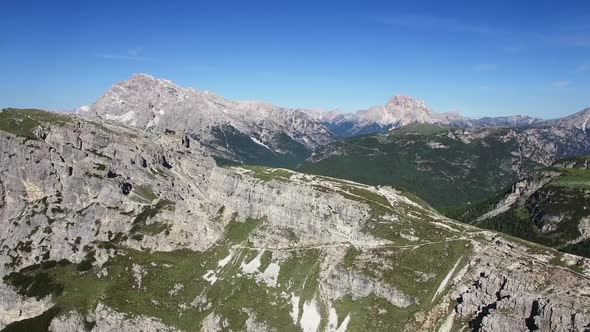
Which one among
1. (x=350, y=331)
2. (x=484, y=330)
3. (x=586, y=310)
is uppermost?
(x=586, y=310)

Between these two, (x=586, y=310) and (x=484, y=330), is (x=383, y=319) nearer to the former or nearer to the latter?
(x=484, y=330)

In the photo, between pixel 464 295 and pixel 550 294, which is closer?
pixel 550 294

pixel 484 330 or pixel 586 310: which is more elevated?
pixel 586 310

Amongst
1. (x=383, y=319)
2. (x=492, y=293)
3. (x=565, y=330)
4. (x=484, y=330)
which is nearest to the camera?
(x=565, y=330)

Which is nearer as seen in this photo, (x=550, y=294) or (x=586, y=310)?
(x=586, y=310)

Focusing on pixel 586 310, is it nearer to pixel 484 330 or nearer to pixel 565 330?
pixel 565 330

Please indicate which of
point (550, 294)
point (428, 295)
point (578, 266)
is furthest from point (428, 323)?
point (578, 266)

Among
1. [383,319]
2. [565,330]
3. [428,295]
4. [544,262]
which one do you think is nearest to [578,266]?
[544,262]

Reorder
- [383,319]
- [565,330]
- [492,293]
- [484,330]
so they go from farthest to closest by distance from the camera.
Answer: [383,319]
[492,293]
[484,330]
[565,330]

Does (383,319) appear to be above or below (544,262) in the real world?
below
